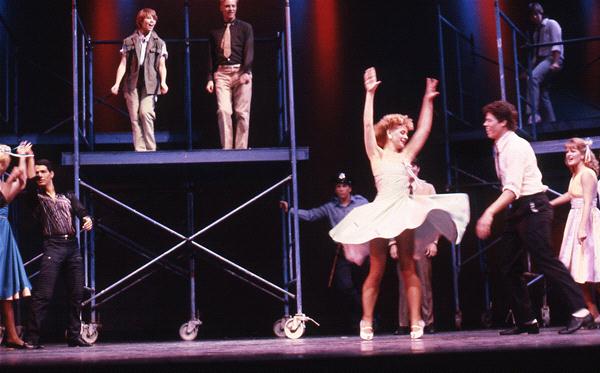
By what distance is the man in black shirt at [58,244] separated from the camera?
7.43 meters

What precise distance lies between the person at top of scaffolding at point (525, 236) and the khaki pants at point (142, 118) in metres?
3.60

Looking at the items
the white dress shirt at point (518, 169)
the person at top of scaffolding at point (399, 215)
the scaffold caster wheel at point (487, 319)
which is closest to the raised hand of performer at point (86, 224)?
the person at top of scaffolding at point (399, 215)

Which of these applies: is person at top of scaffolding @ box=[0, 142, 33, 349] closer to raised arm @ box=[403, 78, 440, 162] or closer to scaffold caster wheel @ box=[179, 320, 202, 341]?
scaffold caster wheel @ box=[179, 320, 202, 341]

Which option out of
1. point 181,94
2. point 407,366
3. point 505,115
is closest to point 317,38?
point 181,94

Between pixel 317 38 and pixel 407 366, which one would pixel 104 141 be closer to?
pixel 317 38

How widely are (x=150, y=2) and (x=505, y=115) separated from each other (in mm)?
5615

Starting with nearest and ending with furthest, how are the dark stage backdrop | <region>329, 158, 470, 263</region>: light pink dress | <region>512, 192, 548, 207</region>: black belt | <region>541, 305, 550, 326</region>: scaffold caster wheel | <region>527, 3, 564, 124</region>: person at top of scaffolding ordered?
<region>512, 192, 548, 207</region>: black belt < <region>329, 158, 470, 263</region>: light pink dress < <region>541, 305, 550, 326</region>: scaffold caster wheel < the dark stage backdrop < <region>527, 3, 564, 124</region>: person at top of scaffolding

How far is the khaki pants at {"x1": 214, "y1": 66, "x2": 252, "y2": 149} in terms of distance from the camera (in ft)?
27.7

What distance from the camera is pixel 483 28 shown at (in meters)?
11.2

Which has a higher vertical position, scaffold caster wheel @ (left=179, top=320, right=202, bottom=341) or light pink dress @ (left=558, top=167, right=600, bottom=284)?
light pink dress @ (left=558, top=167, right=600, bottom=284)

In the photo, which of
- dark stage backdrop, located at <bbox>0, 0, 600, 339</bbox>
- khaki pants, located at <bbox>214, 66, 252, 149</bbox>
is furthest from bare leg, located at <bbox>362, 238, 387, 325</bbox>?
dark stage backdrop, located at <bbox>0, 0, 600, 339</bbox>

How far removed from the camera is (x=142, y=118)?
334 inches

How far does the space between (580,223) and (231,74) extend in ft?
12.2

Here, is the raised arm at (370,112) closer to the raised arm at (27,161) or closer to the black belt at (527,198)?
the black belt at (527,198)
